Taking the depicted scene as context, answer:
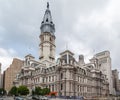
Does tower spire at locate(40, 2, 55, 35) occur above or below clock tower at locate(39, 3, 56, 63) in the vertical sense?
above

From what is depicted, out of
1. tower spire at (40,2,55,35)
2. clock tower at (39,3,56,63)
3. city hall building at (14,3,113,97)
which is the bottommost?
city hall building at (14,3,113,97)

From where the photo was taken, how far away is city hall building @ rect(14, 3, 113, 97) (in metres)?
93.4

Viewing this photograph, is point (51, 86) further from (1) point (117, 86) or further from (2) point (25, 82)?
(1) point (117, 86)

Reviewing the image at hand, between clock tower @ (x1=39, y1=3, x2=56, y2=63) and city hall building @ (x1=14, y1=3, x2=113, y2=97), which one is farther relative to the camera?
clock tower @ (x1=39, y1=3, x2=56, y2=63)

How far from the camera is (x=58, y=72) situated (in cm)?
9625

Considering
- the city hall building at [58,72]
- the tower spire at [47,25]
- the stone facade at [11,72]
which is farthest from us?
the stone facade at [11,72]

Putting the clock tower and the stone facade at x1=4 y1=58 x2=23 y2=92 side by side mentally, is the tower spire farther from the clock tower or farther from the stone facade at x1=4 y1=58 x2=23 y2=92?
the stone facade at x1=4 y1=58 x2=23 y2=92

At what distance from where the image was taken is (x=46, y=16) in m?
132

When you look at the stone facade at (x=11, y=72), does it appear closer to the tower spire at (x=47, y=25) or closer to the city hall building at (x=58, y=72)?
the city hall building at (x=58, y=72)

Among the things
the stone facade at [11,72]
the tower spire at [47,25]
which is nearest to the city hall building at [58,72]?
the tower spire at [47,25]

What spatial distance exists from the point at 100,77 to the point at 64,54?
101 feet

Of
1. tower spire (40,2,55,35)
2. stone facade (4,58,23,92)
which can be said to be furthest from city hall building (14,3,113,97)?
stone facade (4,58,23,92)

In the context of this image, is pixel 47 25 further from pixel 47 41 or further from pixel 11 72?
pixel 11 72

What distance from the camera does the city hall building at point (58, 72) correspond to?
93.4 m
